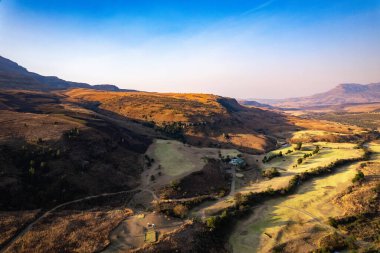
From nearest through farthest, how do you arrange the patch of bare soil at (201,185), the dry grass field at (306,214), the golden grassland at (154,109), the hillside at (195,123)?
the dry grass field at (306,214) < the patch of bare soil at (201,185) < the hillside at (195,123) < the golden grassland at (154,109)

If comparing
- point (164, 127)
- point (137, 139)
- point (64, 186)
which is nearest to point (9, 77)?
point (164, 127)

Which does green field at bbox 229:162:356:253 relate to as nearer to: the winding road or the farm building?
the winding road

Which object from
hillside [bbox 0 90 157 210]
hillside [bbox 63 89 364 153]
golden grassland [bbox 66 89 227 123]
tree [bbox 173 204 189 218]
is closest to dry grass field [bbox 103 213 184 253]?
tree [bbox 173 204 189 218]

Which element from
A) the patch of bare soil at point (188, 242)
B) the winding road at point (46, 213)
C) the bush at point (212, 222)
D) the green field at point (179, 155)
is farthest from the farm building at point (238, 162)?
the patch of bare soil at point (188, 242)

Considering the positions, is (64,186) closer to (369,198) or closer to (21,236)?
(21,236)

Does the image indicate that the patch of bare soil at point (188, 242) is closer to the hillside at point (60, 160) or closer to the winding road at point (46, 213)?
the winding road at point (46, 213)

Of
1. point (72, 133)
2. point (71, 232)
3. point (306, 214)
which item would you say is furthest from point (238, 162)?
point (71, 232)
